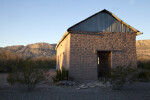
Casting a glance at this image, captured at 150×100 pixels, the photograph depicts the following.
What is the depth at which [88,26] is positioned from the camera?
11.5m

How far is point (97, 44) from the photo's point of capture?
11.5 meters

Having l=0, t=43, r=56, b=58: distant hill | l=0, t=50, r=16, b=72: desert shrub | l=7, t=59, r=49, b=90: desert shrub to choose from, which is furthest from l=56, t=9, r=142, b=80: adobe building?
l=0, t=43, r=56, b=58: distant hill

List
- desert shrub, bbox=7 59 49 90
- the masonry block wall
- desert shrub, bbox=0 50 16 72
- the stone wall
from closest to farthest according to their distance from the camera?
desert shrub, bbox=7 59 49 90 → the masonry block wall → the stone wall → desert shrub, bbox=0 50 16 72

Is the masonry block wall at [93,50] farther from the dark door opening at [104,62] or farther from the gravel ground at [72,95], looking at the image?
the gravel ground at [72,95]

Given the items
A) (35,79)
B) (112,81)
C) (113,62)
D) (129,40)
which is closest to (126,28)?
(129,40)

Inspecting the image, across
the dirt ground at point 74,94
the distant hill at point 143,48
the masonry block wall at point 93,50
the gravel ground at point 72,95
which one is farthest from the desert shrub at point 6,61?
the distant hill at point 143,48

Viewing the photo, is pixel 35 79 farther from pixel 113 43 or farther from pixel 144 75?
pixel 144 75

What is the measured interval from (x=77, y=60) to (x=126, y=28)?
4.48 m

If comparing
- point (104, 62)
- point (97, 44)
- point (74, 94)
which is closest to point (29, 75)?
point (74, 94)

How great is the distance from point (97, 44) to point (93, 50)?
54 cm

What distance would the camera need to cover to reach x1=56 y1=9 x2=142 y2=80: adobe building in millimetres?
11094

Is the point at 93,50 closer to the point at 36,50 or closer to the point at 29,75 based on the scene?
the point at 29,75

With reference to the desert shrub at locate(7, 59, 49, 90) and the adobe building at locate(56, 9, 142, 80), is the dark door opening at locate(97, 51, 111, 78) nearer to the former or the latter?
the adobe building at locate(56, 9, 142, 80)

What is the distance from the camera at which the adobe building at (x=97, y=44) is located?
1109cm
